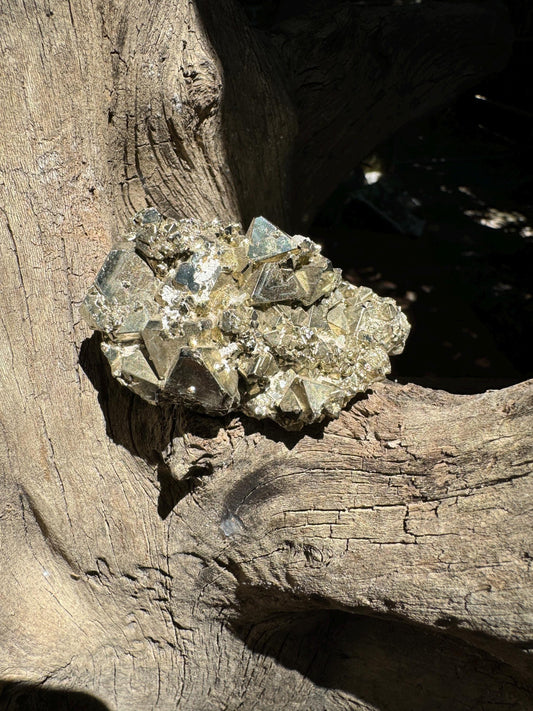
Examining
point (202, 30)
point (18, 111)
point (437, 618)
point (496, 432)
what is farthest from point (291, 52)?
point (437, 618)

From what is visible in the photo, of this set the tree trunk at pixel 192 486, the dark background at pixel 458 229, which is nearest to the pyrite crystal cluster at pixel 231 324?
the tree trunk at pixel 192 486

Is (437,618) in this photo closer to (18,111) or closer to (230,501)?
(230,501)

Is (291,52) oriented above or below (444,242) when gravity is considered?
above

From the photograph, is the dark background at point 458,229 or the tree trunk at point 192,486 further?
the dark background at point 458,229

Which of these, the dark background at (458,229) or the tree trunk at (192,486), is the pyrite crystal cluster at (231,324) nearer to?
the tree trunk at (192,486)
